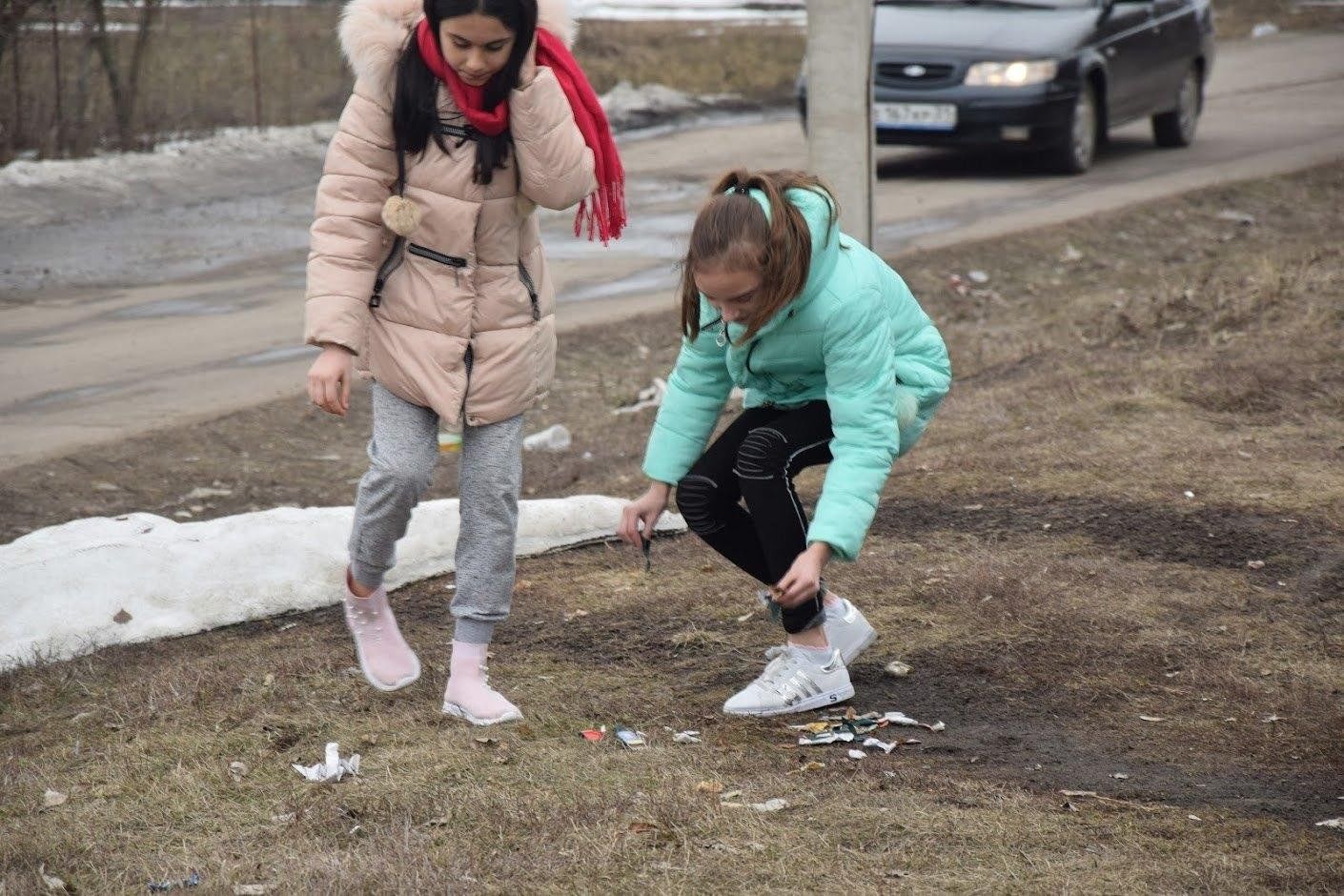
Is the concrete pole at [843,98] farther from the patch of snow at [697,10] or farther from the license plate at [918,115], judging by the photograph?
the patch of snow at [697,10]

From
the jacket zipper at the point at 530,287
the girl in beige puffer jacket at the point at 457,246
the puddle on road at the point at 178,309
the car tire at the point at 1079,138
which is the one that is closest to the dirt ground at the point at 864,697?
the girl in beige puffer jacket at the point at 457,246

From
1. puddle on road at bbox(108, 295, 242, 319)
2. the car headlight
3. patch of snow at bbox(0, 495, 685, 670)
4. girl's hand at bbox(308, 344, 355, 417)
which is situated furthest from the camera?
the car headlight

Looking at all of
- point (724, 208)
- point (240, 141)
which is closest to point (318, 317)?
point (724, 208)

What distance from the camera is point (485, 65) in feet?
11.0

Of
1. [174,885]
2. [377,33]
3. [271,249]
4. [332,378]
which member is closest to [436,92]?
[377,33]

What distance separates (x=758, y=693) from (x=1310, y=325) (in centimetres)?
444

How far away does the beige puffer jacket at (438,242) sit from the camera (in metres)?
3.44

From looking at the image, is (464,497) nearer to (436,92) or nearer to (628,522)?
(628,522)

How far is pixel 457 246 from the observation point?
3508 mm

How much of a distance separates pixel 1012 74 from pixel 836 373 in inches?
344

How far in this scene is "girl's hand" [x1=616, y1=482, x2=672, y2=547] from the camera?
12.3 feet

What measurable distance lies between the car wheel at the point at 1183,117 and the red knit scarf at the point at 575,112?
10770 millimetres

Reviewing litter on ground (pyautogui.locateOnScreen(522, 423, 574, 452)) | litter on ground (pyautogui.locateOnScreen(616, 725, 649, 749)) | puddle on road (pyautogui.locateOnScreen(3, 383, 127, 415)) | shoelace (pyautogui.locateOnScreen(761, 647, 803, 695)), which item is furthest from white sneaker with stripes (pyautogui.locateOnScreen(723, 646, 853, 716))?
puddle on road (pyautogui.locateOnScreen(3, 383, 127, 415))

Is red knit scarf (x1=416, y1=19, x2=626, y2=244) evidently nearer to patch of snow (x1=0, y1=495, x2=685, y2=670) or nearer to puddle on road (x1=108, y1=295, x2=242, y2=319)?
patch of snow (x1=0, y1=495, x2=685, y2=670)
